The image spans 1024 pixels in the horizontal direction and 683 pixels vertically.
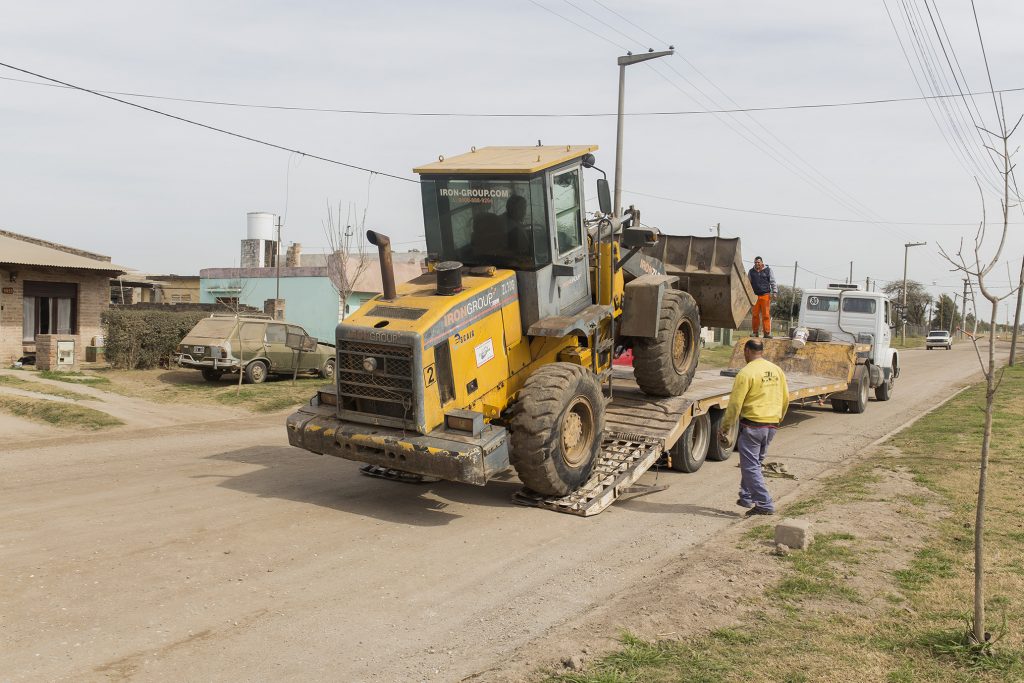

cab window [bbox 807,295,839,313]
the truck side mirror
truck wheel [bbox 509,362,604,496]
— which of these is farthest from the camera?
cab window [bbox 807,295,839,313]

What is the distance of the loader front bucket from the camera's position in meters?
12.1

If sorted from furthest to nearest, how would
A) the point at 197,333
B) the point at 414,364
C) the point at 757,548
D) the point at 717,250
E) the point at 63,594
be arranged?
the point at 197,333 → the point at 717,250 → the point at 414,364 → the point at 757,548 → the point at 63,594

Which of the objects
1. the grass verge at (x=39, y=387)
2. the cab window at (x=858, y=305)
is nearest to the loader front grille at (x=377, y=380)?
the grass verge at (x=39, y=387)

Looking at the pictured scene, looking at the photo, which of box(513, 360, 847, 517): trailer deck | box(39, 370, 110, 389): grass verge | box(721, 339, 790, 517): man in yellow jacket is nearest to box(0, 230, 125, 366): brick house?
box(39, 370, 110, 389): grass verge

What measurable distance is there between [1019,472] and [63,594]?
10.5 m

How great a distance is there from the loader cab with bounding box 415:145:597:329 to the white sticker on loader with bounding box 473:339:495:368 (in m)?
0.62

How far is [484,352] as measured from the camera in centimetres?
837

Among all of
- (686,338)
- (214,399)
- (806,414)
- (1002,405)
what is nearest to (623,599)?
(686,338)

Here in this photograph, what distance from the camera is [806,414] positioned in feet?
57.9

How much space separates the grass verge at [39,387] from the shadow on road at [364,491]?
26.6 feet

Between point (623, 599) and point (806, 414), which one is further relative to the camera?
point (806, 414)

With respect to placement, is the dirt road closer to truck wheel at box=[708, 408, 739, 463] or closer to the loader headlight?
truck wheel at box=[708, 408, 739, 463]

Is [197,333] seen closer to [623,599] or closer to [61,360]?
[61,360]

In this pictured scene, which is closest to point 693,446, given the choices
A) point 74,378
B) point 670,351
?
point 670,351
